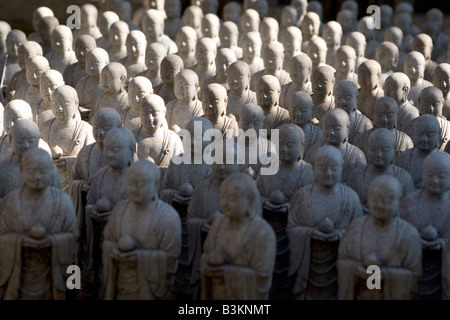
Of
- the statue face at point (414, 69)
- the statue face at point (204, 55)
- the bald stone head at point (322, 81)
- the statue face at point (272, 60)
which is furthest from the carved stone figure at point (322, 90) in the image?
the statue face at point (204, 55)

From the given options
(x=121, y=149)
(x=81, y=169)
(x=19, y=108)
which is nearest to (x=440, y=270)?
(x=121, y=149)

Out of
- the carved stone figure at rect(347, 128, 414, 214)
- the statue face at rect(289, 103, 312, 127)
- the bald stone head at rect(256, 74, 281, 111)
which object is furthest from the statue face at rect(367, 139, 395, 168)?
the bald stone head at rect(256, 74, 281, 111)

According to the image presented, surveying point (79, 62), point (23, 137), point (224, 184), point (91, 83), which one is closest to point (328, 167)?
point (224, 184)

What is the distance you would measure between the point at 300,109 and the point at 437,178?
279 cm

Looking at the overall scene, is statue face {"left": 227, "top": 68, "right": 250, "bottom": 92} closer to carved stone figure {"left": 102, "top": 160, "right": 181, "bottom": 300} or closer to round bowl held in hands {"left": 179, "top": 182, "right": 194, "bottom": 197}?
round bowl held in hands {"left": 179, "top": 182, "right": 194, "bottom": 197}

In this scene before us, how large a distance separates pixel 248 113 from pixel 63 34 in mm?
4265

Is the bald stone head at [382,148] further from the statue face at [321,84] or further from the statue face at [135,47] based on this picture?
the statue face at [135,47]

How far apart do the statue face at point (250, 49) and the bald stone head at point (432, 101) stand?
10.4 feet

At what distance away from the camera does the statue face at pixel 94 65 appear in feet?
46.1

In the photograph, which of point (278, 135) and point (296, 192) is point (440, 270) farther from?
point (278, 135)

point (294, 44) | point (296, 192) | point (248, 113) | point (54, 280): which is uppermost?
point (294, 44)

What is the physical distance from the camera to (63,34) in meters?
15.2

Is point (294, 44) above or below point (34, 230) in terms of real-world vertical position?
above

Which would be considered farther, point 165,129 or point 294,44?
point 294,44
